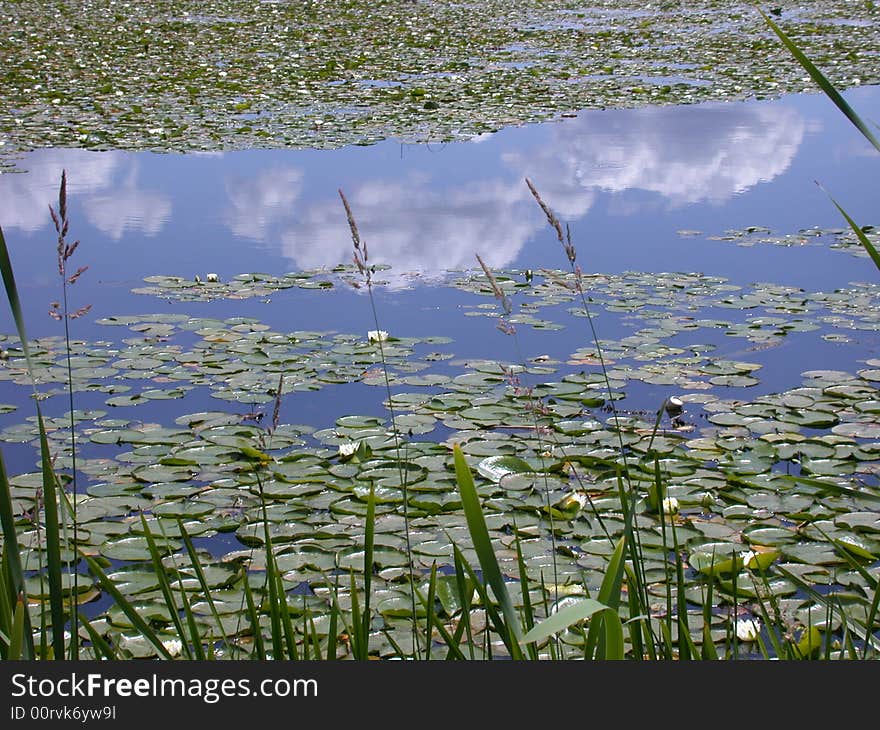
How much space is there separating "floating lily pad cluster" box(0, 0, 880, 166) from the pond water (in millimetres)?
632

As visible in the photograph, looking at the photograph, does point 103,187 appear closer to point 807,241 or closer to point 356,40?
point 807,241

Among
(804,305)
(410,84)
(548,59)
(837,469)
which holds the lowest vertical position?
(837,469)

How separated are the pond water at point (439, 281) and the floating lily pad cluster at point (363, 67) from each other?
632 mm

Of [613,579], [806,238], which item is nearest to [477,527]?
[613,579]

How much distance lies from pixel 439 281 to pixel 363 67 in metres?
7.05

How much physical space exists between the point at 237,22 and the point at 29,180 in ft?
31.7

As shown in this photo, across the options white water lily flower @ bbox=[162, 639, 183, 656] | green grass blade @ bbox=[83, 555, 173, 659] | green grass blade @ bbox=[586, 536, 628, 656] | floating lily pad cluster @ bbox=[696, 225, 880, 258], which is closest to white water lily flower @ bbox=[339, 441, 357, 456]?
white water lily flower @ bbox=[162, 639, 183, 656]

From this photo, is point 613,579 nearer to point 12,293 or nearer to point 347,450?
point 12,293

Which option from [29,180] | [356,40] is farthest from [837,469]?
[356,40]

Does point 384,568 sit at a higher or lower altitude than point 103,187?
lower

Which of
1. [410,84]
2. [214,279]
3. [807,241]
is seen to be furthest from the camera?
[410,84]

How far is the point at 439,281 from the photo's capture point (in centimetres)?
492

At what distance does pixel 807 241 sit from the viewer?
5.30 m

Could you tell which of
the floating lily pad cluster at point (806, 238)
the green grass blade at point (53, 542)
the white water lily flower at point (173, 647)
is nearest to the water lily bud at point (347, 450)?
the white water lily flower at point (173, 647)
